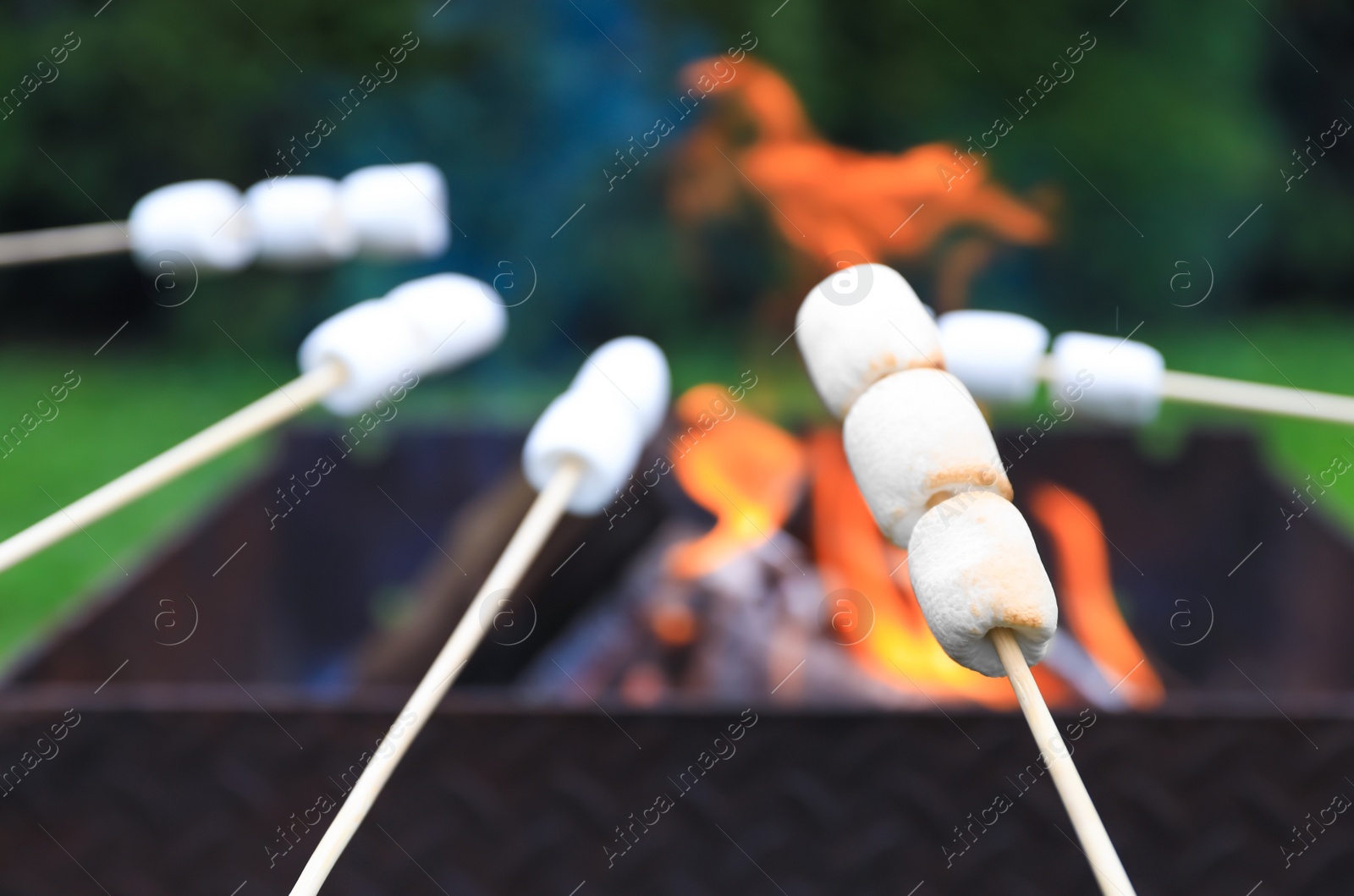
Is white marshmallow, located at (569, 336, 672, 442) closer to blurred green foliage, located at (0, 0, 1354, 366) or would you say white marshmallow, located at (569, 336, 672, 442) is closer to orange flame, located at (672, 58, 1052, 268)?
orange flame, located at (672, 58, 1052, 268)

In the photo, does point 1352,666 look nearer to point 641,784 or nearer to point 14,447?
point 641,784

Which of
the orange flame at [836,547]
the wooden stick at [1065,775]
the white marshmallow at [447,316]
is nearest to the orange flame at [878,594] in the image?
the orange flame at [836,547]

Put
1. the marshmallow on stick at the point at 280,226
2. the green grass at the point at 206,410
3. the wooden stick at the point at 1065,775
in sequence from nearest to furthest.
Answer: the wooden stick at the point at 1065,775 → the marshmallow on stick at the point at 280,226 → the green grass at the point at 206,410

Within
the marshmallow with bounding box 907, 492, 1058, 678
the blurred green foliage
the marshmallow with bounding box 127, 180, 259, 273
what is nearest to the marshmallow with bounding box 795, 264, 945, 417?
the marshmallow with bounding box 907, 492, 1058, 678

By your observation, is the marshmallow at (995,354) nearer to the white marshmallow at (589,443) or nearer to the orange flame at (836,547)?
the white marshmallow at (589,443)

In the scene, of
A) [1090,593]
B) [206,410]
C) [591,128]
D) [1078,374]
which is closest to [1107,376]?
[1078,374]

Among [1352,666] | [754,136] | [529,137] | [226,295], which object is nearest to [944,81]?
[754,136]
